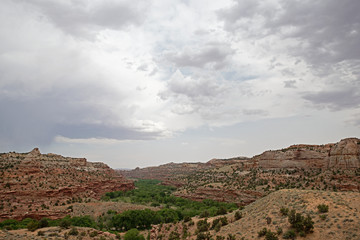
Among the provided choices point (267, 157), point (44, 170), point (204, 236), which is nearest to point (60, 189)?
point (44, 170)

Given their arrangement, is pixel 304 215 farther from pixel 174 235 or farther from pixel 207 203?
pixel 207 203

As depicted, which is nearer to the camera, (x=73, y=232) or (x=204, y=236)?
(x=204, y=236)

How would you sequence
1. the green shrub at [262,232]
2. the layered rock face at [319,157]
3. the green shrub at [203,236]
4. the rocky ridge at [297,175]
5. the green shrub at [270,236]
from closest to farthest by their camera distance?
the green shrub at [270,236], the green shrub at [262,232], the green shrub at [203,236], the rocky ridge at [297,175], the layered rock face at [319,157]

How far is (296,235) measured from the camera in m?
16.9

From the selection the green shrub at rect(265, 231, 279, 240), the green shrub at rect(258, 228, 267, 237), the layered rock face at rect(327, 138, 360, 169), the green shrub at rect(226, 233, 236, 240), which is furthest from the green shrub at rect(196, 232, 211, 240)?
the layered rock face at rect(327, 138, 360, 169)

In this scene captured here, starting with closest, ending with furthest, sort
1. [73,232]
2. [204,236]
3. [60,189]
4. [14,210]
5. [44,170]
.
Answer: [204,236] → [73,232] → [14,210] → [60,189] → [44,170]

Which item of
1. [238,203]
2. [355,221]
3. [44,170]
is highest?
[44,170]

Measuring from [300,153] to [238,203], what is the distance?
24.3 metres

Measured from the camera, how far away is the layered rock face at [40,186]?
39750 mm

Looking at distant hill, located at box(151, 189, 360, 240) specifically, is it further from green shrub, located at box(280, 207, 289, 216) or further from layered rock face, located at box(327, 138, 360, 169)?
layered rock face, located at box(327, 138, 360, 169)

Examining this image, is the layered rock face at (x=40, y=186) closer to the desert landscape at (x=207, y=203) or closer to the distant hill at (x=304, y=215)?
the desert landscape at (x=207, y=203)

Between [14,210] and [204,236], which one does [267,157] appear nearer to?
[204,236]

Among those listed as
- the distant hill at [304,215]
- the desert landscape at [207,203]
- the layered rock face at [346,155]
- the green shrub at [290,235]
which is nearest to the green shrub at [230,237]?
the desert landscape at [207,203]

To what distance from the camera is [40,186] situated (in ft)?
155
